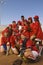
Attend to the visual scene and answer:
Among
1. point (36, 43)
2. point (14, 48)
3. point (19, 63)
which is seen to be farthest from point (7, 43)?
point (19, 63)

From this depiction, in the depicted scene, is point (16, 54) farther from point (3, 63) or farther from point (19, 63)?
point (19, 63)

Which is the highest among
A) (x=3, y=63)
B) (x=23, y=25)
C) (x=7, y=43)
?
(x=23, y=25)

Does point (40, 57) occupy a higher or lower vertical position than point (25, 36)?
lower

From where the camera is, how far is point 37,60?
32.2 feet

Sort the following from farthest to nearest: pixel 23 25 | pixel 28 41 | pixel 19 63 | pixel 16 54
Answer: pixel 23 25 → pixel 16 54 → pixel 28 41 → pixel 19 63

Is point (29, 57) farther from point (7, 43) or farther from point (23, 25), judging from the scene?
point (23, 25)

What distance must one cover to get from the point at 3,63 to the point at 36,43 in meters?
1.73

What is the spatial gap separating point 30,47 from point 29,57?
0.52 metres

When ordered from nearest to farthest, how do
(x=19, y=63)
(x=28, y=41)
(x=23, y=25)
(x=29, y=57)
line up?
(x=19, y=63), (x=29, y=57), (x=28, y=41), (x=23, y=25)

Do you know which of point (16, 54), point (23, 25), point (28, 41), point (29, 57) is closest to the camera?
point (29, 57)

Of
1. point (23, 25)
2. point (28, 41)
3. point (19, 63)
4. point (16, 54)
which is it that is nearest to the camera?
point (19, 63)

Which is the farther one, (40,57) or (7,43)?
(7,43)

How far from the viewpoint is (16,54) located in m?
10.7

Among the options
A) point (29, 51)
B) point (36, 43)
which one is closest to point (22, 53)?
point (29, 51)
